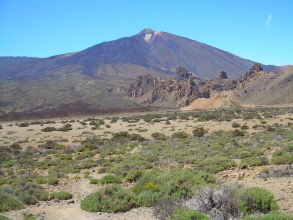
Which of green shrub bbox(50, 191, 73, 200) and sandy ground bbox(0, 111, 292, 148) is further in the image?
sandy ground bbox(0, 111, 292, 148)

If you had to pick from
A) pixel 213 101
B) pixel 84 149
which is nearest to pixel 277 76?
pixel 213 101

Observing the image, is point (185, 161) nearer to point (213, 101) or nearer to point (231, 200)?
point (231, 200)

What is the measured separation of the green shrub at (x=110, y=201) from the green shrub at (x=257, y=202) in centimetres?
288

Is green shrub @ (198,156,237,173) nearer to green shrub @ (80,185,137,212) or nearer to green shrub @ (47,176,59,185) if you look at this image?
green shrub @ (80,185,137,212)

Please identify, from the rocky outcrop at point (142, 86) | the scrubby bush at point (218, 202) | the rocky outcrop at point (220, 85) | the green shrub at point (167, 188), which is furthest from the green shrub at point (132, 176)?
the rocky outcrop at point (142, 86)

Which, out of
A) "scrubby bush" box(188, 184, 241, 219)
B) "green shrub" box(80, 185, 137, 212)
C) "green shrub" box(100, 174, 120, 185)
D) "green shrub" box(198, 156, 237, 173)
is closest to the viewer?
"scrubby bush" box(188, 184, 241, 219)

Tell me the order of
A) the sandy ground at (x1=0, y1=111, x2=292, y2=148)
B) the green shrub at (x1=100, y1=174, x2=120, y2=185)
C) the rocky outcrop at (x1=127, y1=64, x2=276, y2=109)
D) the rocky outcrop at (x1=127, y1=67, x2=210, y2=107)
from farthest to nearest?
the rocky outcrop at (x1=127, y1=67, x2=210, y2=107)
the rocky outcrop at (x1=127, y1=64, x2=276, y2=109)
the sandy ground at (x1=0, y1=111, x2=292, y2=148)
the green shrub at (x1=100, y1=174, x2=120, y2=185)

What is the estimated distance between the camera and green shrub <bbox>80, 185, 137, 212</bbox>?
7.33 m

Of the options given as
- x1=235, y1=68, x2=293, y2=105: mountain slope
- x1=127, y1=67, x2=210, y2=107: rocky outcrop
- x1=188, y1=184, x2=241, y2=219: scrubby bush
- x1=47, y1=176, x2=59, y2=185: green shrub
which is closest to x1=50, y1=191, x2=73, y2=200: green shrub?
x1=47, y1=176, x2=59, y2=185: green shrub

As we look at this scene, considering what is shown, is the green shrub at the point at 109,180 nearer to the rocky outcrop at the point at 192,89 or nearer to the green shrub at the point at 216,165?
the green shrub at the point at 216,165

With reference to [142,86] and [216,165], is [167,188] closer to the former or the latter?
[216,165]

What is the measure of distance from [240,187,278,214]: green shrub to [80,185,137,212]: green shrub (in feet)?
9.44

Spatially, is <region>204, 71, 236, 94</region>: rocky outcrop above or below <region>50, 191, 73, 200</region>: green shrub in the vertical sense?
above

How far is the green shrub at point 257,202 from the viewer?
6.18m
